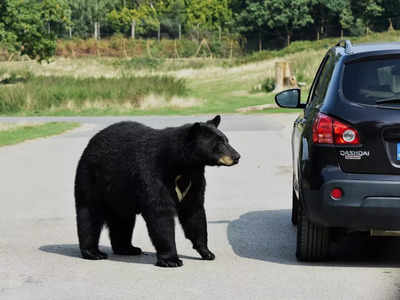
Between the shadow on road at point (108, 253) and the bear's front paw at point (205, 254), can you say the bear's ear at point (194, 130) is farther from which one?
the shadow on road at point (108, 253)

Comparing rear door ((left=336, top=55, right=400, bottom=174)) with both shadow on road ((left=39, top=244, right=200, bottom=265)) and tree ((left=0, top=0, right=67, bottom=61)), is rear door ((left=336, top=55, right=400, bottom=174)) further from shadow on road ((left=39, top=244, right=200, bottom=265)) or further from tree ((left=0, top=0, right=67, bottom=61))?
tree ((left=0, top=0, right=67, bottom=61))

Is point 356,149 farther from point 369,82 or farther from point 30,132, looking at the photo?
point 30,132

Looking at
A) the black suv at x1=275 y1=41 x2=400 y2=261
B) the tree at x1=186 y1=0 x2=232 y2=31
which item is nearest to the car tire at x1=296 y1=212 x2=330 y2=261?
the black suv at x1=275 y1=41 x2=400 y2=261

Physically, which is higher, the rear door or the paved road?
the rear door

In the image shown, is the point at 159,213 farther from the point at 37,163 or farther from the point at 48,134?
the point at 48,134

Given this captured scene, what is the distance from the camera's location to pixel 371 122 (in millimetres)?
7035

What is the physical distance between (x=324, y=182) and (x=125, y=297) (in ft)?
5.64

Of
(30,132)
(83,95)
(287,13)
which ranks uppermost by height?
(30,132)

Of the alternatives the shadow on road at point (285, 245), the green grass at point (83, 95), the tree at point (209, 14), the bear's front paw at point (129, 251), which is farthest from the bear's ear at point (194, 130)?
the tree at point (209, 14)

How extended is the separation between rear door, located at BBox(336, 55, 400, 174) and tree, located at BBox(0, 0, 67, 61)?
162ft

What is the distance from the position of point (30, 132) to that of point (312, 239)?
61.3 feet

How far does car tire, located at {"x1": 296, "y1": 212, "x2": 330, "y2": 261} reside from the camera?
7570mm

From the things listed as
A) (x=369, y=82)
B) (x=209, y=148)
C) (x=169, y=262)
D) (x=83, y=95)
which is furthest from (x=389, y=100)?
(x=83, y=95)

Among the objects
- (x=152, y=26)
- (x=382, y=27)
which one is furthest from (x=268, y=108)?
(x=152, y=26)
